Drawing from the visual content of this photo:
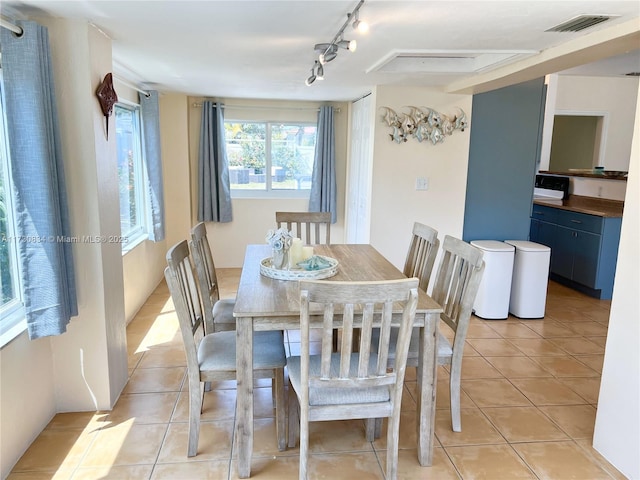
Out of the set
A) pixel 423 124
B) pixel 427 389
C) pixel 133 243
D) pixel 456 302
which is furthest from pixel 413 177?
pixel 133 243

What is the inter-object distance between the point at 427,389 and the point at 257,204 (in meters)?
3.90

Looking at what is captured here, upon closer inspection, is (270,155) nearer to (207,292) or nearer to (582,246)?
(207,292)

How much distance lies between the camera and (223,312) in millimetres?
2789

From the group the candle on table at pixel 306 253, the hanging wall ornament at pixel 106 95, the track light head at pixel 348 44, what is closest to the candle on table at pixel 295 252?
the candle on table at pixel 306 253

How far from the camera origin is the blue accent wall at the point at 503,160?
4141mm

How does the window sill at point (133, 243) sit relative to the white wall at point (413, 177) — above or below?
below

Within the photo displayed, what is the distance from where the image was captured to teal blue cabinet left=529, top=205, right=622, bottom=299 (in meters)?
4.47

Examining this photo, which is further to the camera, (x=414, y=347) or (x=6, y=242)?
(x=414, y=347)

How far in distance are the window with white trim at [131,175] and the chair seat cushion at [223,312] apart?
1376 millimetres

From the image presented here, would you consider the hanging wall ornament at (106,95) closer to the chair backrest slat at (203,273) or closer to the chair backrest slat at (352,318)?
the chair backrest slat at (203,273)

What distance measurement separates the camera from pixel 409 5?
1.90 meters

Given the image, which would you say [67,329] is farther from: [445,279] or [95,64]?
[445,279]

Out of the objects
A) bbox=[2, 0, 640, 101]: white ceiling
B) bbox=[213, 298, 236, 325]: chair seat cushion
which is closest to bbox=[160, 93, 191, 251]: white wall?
bbox=[2, 0, 640, 101]: white ceiling

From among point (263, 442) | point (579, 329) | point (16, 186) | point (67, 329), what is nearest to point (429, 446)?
point (263, 442)
